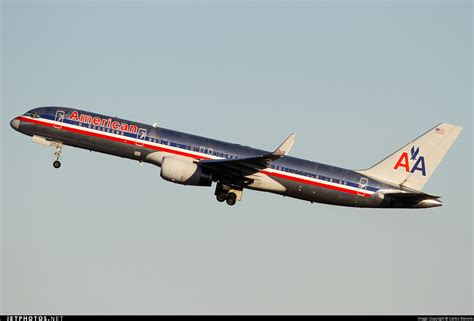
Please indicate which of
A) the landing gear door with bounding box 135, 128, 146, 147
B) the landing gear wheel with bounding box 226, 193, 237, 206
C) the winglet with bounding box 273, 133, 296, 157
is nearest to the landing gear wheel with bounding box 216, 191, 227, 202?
the landing gear wheel with bounding box 226, 193, 237, 206

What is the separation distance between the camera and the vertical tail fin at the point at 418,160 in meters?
63.8

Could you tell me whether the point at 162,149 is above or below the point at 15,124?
below

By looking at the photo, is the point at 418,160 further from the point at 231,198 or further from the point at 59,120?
the point at 59,120

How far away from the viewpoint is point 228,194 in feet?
205

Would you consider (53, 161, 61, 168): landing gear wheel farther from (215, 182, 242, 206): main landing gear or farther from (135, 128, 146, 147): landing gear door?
(215, 182, 242, 206): main landing gear

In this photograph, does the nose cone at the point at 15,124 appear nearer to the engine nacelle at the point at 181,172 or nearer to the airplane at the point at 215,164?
the airplane at the point at 215,164

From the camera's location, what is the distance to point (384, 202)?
6231 cm

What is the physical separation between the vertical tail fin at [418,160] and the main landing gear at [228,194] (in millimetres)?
9386

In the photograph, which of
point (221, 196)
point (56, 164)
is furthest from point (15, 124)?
point (221, 196)

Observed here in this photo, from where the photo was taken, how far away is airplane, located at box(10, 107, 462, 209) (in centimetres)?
6012

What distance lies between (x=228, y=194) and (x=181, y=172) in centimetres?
504

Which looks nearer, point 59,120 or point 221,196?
point 59,120

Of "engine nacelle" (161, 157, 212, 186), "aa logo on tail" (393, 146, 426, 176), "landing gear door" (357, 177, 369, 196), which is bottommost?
"engine nacelle" (161, 157, 212, 186)

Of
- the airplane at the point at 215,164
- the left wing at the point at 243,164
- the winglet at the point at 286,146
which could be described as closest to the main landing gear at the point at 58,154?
the airplane at the point at 215,164
